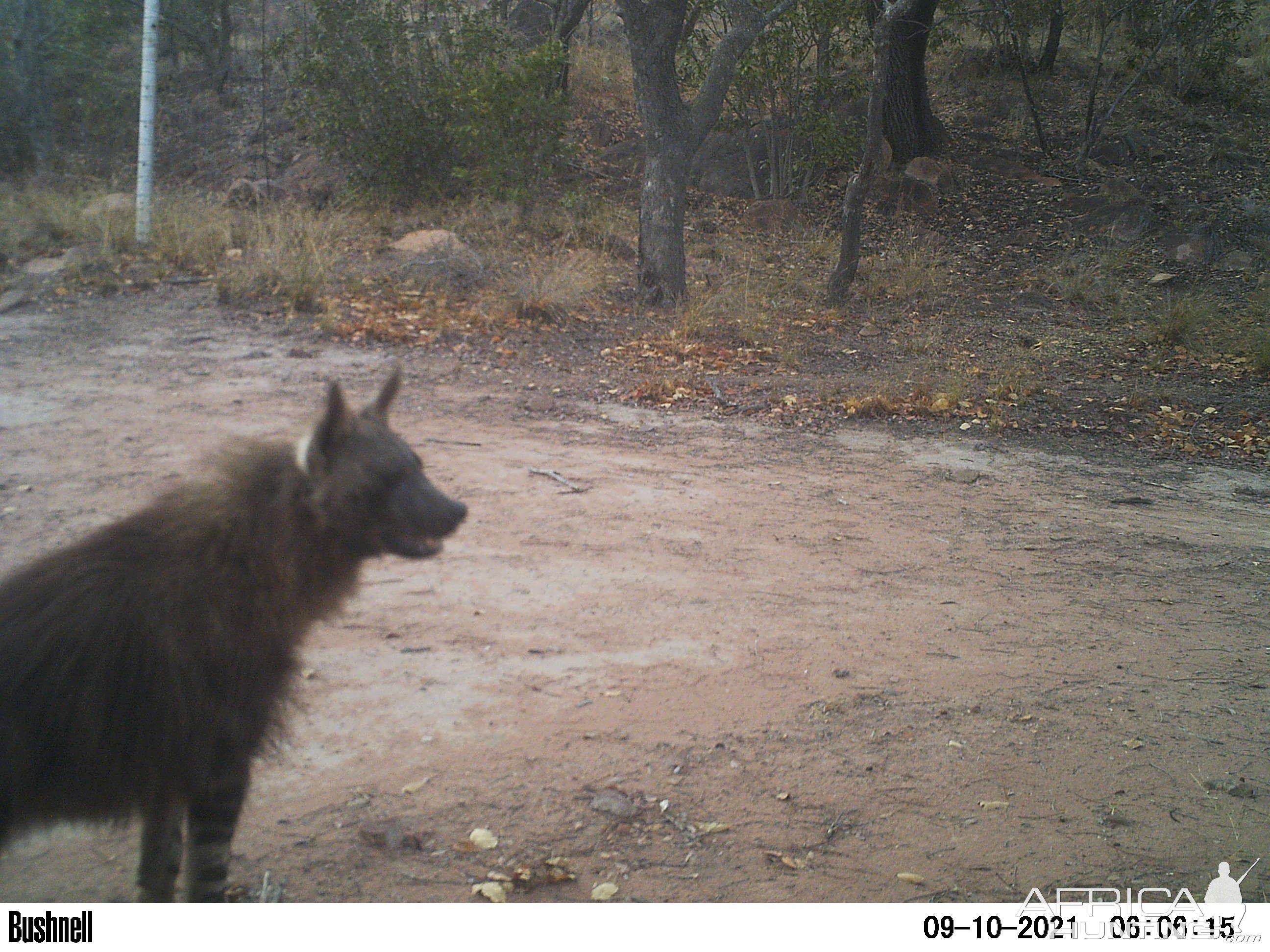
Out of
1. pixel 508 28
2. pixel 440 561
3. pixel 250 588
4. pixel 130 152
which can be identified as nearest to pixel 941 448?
pixel 440 561

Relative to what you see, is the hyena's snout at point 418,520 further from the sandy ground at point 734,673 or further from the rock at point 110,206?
the rock at point 110,206

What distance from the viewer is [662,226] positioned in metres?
12.0

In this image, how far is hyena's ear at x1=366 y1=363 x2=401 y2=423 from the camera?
2916 mm

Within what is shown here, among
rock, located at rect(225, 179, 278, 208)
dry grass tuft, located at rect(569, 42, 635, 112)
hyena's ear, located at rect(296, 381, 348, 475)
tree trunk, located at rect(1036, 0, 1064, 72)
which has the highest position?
tree trunk, located at rect(1036, 0, 1064, 72)

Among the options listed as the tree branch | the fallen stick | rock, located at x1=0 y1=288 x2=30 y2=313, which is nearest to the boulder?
the tree branch

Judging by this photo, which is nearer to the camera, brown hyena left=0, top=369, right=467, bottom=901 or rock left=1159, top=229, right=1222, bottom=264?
brown hyena left=0, top=369, right=467, bottom=901

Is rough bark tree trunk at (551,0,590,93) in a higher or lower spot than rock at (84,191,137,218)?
higher

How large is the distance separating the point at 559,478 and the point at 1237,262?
13.7m

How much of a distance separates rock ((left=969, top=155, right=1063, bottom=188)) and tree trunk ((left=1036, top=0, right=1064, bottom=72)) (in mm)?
3921

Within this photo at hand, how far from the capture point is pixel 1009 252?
51.9 feet

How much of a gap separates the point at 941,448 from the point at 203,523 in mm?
6784

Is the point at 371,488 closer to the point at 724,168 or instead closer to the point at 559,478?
the point at 559,478

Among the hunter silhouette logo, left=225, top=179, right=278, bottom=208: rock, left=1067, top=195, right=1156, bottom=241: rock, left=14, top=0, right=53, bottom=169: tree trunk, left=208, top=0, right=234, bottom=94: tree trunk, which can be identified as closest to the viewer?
the hunter silhouette logo

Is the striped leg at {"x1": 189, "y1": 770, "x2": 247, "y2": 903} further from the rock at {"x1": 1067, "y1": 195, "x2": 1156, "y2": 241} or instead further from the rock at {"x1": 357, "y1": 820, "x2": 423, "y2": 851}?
the rock at {"x1": 1067, "y1": 195, "x2": 1156, "y2": 241}
